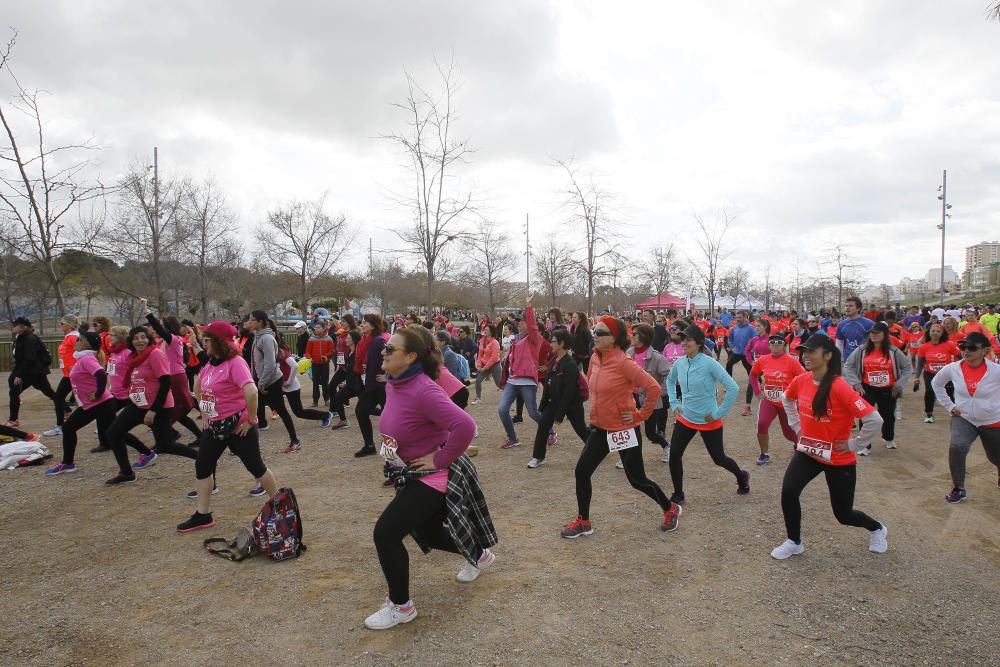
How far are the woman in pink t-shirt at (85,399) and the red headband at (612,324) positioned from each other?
5.79m

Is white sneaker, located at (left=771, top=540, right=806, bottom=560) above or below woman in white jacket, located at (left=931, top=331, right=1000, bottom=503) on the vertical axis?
below

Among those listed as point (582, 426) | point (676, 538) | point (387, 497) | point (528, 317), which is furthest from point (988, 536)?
point (387, 497)

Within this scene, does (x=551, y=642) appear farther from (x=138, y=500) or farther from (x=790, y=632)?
(x=138, y=500)

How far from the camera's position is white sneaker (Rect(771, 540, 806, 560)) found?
13.9 feet

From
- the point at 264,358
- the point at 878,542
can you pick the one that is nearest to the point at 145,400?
the point at 264,358

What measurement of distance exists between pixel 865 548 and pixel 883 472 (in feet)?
8.59

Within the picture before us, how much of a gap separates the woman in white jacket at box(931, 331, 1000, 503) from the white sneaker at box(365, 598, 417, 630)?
5282mm

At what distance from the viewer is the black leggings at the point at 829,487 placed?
397 cm

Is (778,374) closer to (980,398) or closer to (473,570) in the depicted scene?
(980,398)

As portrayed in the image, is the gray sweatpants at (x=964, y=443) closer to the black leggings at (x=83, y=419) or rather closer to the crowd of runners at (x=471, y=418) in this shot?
the crowd of runners at (x=471, y=418)

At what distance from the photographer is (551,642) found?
324cm

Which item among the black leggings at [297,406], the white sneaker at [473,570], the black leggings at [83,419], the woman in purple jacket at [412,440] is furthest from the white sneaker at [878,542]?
the black leggings at [83,419]

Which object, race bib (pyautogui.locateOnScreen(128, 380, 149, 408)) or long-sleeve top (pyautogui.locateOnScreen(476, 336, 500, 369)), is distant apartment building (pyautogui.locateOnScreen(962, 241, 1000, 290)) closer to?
long-sleeve top (pyautogui.locateOnScreen(476, 336, 500, 369))

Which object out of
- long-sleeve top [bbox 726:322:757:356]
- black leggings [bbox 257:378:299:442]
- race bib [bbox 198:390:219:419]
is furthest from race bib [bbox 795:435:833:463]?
long-sleeve top [bbox 726:322:757:356]
